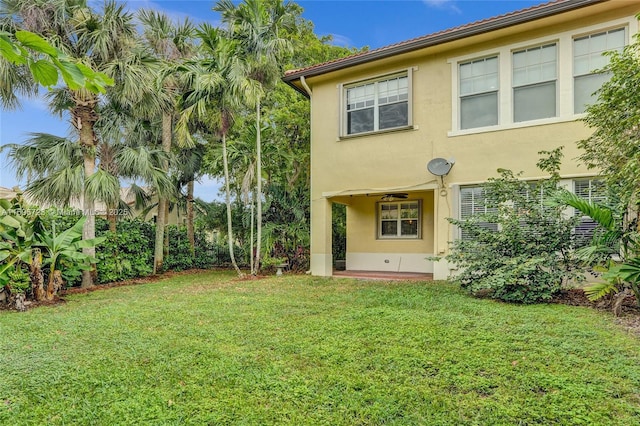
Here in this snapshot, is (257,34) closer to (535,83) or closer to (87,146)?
(87,146)

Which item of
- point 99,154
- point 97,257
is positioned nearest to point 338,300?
point 97,257

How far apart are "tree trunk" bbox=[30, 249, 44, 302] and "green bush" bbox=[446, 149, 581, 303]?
1008 centimetres

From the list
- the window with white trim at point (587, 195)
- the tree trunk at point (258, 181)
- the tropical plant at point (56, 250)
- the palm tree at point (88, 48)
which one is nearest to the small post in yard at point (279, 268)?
the tree trunk at point (258, 181)

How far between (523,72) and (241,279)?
1039cm

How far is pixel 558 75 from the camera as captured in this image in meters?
8.84

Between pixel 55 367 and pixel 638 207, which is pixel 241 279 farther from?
pixel 638 207

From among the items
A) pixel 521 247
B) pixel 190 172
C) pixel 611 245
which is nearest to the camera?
pixel 611 245

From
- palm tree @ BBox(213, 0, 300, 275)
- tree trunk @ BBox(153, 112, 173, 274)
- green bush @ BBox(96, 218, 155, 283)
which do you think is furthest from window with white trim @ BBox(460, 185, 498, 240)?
green bush @ BBox(96, 218, 155, 283)

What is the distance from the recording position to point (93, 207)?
1071 centimetres

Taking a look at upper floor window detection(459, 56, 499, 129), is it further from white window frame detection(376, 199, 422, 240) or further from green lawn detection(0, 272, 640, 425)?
green lawn detection(0, 272, 640, 425)

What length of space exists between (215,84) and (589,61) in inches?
394

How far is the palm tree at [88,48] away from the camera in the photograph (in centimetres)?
979

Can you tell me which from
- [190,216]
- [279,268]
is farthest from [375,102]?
[190,216]

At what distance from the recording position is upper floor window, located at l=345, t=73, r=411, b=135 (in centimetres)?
1102
